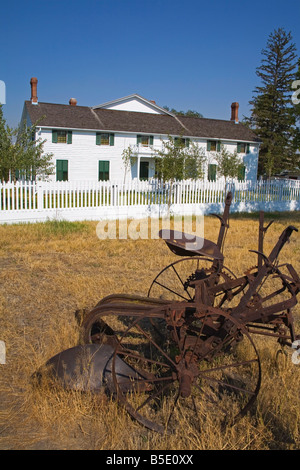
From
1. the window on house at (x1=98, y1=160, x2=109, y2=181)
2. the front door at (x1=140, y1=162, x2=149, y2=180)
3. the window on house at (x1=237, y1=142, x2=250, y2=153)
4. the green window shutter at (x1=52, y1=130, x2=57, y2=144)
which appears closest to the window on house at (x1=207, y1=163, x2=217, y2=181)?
the window on house at (x1=237, y1=142, x2=250, y2=153)

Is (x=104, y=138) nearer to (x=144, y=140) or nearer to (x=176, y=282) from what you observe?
(x=144, y=140)

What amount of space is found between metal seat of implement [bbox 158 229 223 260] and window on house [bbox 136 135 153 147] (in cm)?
3024

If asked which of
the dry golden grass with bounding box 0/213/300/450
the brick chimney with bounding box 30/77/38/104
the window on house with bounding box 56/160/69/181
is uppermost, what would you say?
the brick chimney with bounding box 30/77/38/104

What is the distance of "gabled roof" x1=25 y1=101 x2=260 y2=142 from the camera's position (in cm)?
3042

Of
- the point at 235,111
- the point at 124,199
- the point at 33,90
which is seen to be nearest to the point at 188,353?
the point at 124,199

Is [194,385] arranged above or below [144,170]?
below

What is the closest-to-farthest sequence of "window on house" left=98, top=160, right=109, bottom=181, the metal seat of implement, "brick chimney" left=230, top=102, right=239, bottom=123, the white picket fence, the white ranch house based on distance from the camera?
the metal seat of implement
the white picket fence
the white ranch house
"window on house" left=98, top=160, right=109, bottom=181
"brick chimney" left=230, top=102, right=239, bottom=123

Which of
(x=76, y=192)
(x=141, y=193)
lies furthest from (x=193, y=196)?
(x=76, y=192)

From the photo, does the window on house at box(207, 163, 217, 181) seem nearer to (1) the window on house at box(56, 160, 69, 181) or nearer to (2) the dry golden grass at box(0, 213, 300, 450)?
(1) the window on house at box(56, 160, 69, 181)

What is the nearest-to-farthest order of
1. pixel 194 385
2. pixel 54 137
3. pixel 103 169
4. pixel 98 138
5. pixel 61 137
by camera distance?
pixel 194 385 → pixel 54 137 → pixel 61 137 → pixel 98 138 → pixel 103 169

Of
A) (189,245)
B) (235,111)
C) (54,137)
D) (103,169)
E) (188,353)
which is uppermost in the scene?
(235,111)

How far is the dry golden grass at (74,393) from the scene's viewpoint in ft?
9.75

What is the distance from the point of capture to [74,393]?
3.32m

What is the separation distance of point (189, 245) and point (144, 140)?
30869 mm
